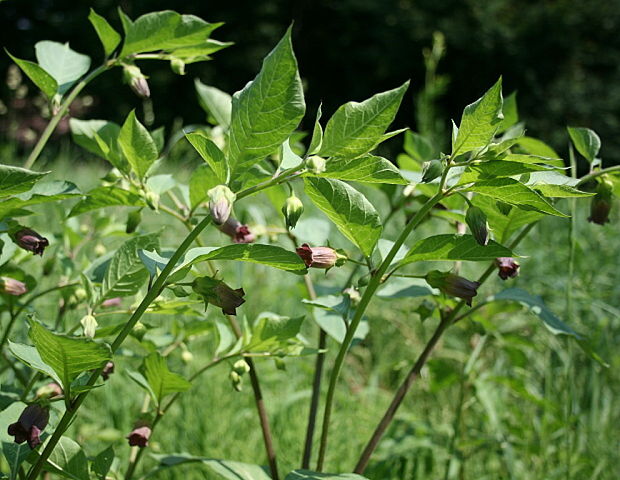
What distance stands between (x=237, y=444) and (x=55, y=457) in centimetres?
76

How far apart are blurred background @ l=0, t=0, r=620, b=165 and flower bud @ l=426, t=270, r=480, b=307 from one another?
8.89 m

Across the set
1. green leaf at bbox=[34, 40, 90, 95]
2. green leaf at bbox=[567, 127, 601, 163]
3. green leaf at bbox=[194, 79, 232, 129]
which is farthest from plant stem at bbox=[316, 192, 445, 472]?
green leaf at bbox=[34, 40, 90, 95]

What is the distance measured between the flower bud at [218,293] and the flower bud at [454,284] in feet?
0.62

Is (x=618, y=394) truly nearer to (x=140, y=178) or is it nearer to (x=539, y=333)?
(x=539, y=333)

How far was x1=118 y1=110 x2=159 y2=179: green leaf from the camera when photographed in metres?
0.60

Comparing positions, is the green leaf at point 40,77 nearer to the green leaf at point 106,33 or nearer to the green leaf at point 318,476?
the green leaf at point 106,33

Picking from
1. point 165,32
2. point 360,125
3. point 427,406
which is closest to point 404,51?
point 427,406

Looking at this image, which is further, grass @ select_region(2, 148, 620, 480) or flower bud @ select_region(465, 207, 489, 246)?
grass @ select_region(2, 148, 620, 480)

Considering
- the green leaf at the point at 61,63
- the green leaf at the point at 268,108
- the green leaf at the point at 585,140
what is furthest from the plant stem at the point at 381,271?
the green leaf at the point at 61,63

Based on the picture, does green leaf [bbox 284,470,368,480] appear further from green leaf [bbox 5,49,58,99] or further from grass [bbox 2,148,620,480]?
green leaf [bbox 5,49,58,99]

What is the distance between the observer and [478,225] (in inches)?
21.0

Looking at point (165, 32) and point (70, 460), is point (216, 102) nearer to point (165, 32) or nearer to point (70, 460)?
point (165, 32)

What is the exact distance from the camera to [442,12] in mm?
12578

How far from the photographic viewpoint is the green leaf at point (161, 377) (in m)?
0.67
